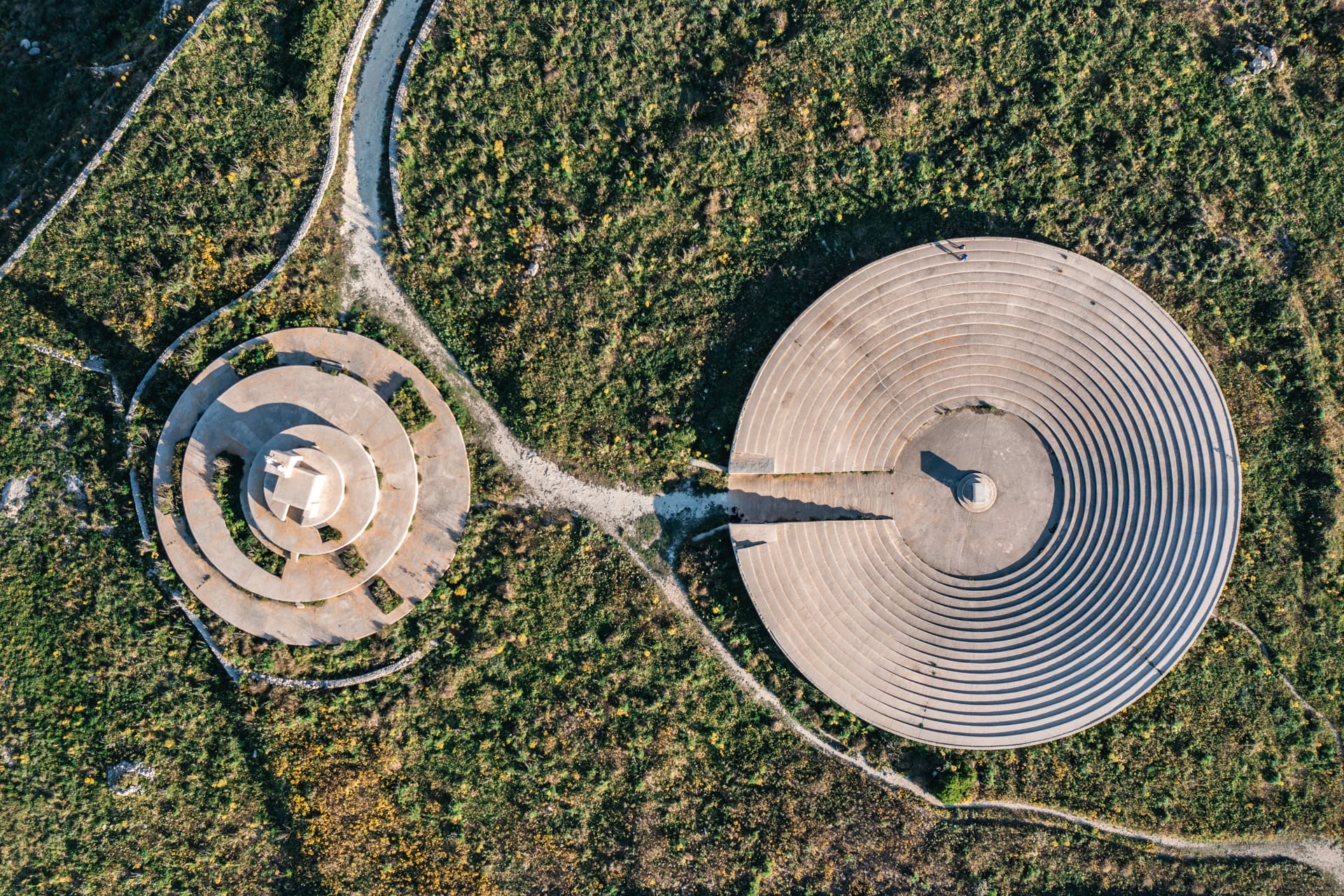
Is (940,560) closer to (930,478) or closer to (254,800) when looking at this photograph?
(930,478)

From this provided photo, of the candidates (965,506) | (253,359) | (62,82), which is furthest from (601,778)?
(62,82)

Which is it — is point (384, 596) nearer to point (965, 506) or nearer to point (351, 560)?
point (351, 560)

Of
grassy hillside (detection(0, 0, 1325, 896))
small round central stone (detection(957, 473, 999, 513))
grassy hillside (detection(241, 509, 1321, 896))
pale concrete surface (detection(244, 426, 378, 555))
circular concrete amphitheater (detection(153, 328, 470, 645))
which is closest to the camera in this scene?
pale concrete surface (detection(244, 426, 378, 555))

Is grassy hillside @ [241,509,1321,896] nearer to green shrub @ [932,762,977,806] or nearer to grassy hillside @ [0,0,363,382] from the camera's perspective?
green shrub @ [932,762,977,806]

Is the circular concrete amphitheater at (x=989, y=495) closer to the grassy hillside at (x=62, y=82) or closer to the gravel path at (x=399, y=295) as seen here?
the gravel path at (x=399, y=295)

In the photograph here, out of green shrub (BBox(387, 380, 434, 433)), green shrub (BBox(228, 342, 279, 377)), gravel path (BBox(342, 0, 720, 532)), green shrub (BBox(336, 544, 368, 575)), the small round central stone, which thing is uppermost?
the small round central stone

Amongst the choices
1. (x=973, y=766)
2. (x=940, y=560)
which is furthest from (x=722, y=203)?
(x=973, y=766)

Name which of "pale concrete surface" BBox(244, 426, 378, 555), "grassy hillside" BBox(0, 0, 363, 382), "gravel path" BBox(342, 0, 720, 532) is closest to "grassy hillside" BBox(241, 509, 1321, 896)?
"gravel path" BBox(342, 0, 720, 532)
